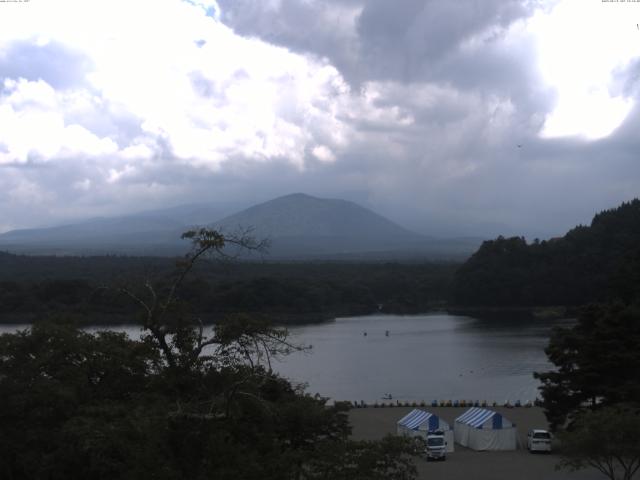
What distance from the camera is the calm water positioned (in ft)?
72.8

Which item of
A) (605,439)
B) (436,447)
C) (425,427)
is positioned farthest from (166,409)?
(425,427)

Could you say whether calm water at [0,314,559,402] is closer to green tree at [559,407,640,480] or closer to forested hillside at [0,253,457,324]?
forested hillside at [0,253,457,324]

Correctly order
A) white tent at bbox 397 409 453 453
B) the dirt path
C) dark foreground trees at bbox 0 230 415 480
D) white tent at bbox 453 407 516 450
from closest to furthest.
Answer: dark foreground trees at bbox 0 230 415 480, the dirt path, white tent at bbox 397 409 453 453, white tent at bbox 453 407 516 450

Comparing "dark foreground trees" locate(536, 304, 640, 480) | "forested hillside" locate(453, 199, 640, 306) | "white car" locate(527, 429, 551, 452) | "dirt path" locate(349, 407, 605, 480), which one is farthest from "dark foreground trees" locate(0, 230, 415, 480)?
"forested hillside" locate(453, 199, 640, 306)

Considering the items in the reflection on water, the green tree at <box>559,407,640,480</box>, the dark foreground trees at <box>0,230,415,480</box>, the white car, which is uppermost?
the dark foreground trees at <box>0,230,415,480</box>

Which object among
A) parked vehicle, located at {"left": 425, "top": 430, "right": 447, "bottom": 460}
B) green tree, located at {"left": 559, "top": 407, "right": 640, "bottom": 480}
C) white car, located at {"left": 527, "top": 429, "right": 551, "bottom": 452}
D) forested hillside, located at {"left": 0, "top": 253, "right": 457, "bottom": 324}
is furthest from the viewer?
forested hillside, located at {"left": 0, "top": 253, "right": 457, "bottom": 324}

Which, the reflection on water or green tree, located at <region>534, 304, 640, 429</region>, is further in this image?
the reflection on water

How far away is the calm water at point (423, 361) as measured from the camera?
2219 centimetres

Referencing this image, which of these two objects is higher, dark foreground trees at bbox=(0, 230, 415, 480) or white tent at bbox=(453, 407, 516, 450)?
dark foreground trees at bbox=(0, 230, 415, 480)

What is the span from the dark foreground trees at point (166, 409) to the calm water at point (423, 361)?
34.8 ft

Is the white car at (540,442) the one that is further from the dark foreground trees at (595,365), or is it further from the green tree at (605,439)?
the green tree at (605,439)

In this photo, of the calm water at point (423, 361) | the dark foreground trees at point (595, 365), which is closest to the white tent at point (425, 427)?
the dark foreground trees at point (595, 365)

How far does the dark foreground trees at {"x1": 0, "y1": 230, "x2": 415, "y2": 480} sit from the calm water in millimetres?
10617

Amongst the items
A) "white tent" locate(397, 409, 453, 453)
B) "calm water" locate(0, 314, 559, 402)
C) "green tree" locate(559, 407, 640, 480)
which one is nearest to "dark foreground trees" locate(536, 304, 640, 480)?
"white tent" locate(397, 409, 453, 453)
